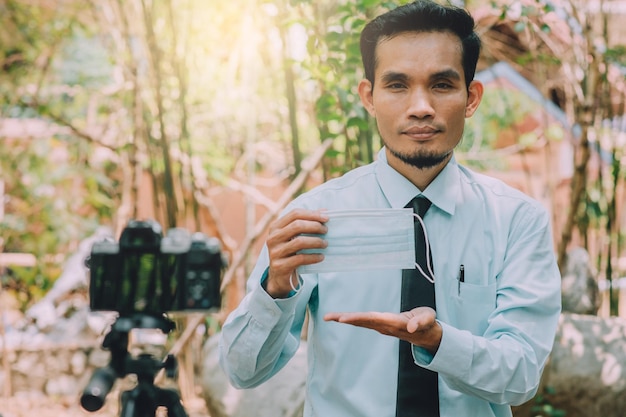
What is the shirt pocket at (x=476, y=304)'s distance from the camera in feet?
4.25

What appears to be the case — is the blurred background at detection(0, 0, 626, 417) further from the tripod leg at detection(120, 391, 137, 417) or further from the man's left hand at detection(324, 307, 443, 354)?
the man's left hand at detection(324, 307, 443, 354)

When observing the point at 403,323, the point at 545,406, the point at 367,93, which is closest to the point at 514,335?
the point at 403,323

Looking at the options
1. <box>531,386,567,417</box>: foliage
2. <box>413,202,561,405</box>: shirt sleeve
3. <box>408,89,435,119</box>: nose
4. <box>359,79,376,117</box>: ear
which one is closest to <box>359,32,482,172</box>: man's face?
<box>408,89,435,119</box>: nose

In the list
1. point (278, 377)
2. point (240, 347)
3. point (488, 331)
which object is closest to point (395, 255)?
point (488, 331)

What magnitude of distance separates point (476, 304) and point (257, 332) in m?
0.39

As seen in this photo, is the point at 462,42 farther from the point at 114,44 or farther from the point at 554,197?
the point at 114,44

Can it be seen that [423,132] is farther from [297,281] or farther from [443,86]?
[297,281]

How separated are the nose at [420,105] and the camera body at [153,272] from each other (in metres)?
0.47

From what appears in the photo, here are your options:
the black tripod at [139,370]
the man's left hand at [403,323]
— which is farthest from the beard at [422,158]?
the black tripod at [139,370]

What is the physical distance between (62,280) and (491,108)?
3692 millimetres

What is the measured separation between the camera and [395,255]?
1214mm

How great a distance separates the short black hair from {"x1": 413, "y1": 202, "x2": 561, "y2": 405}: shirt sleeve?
0.33 metres

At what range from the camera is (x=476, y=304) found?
129 centimetres

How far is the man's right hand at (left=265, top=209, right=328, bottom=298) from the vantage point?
117 centimetres
